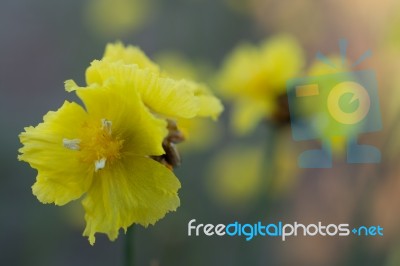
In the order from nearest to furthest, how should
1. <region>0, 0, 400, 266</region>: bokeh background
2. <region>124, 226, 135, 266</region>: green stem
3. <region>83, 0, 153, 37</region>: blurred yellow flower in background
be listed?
<region>124, 226, 135, 266</region>: green stem → <region>0, 0, 400, 266</region>: bokeh background → <region>83, 0, 153, 37</region>: blurred yellow flower in background

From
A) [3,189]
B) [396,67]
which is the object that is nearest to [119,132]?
[396,67]

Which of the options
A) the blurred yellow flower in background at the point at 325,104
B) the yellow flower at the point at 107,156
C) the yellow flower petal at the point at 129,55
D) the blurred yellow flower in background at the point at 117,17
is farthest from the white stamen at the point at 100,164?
the blurred yellow flower in background at the point at 117,17

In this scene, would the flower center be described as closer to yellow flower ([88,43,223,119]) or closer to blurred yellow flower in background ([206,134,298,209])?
yellow flower ([88,43,223,119])

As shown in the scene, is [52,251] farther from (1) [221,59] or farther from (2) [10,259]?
(1) [221,59]

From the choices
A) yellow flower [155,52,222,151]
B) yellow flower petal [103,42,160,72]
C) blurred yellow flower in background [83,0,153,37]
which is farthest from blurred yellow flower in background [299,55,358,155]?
blurred yellow flower in background [83,0,153,37]

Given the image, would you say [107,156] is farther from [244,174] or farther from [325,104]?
[244,174]

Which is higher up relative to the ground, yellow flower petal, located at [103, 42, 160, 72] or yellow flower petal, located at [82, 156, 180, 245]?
Result: yellow flower petal, located at [103, 42, 160, 72]
